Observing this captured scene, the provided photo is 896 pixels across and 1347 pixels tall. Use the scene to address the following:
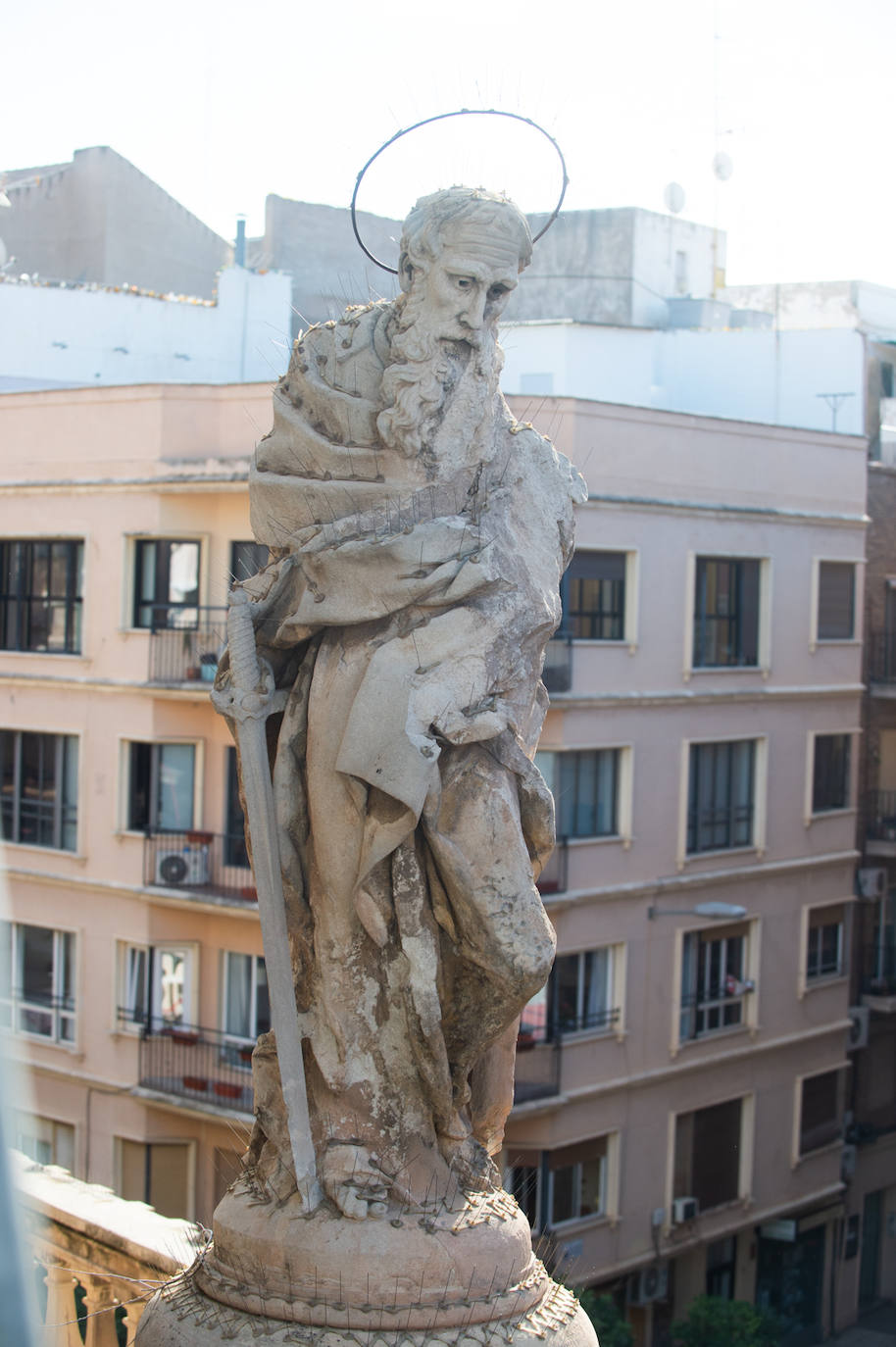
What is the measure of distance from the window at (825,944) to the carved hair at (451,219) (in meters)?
25.0

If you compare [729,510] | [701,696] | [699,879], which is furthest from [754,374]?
[699,879]

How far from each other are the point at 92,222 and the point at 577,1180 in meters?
16.8

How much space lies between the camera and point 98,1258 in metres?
7.10

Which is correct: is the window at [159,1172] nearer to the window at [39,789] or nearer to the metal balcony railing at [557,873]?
the window at [39,789]

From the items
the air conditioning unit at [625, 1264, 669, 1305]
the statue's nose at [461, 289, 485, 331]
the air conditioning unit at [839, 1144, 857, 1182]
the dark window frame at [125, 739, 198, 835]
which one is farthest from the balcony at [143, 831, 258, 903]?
the statue's nose at [461, 289, 485, 331]

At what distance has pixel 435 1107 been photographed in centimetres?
514

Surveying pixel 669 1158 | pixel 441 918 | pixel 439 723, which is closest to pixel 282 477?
pixel 439 723

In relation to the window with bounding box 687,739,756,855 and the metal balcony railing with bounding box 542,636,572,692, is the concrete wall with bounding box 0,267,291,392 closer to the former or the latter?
the metal balcony railing with bounding box 542,636,572,692

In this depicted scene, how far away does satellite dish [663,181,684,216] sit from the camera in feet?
116

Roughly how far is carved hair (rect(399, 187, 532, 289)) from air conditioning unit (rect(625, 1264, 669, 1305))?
2230 cm

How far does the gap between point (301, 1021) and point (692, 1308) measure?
20.1 meters

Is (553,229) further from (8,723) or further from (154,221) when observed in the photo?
(8,723)

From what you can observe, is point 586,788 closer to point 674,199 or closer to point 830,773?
point 830,773

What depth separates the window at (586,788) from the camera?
24.6 m
